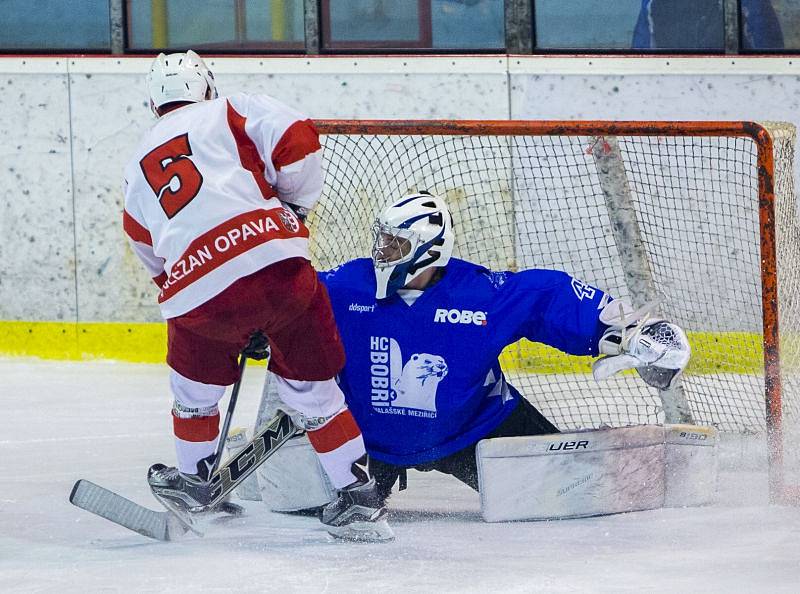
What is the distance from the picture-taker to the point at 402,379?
11.1 feet

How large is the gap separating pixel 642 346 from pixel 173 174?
111 centimetres

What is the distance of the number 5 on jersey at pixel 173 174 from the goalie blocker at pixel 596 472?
2.93 ft

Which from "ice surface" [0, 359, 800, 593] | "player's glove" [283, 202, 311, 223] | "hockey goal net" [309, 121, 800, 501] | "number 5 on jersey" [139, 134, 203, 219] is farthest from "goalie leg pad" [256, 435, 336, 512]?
"hockey goal net" [309, 121, 800, 501]

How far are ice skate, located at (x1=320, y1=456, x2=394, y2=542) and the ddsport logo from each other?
40 centimetres

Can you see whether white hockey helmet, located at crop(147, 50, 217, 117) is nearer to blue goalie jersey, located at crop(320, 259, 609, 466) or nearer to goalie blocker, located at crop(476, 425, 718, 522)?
blue goalie jersey, located at crop(320, 259, 609, 466)

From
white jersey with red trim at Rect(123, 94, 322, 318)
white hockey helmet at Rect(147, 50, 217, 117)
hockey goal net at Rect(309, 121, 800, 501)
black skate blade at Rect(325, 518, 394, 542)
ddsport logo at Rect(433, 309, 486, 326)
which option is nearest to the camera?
white jersey with red trim at Rect(123, 94, 322, 318)

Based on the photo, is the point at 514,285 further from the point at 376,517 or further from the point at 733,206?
the point at 733,206

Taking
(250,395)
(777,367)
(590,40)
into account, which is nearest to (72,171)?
(250,395)

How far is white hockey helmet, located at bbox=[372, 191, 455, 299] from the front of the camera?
331 cm

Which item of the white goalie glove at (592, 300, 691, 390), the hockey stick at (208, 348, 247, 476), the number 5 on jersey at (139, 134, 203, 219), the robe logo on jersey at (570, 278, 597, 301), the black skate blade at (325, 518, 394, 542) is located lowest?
the black skate blade at (325, 518, 394, 542)

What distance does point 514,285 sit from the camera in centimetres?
335

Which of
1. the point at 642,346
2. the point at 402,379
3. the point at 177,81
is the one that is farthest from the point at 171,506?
the point at 642,346

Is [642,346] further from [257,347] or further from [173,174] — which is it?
[173,174]

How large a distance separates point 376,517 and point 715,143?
10.7ft
